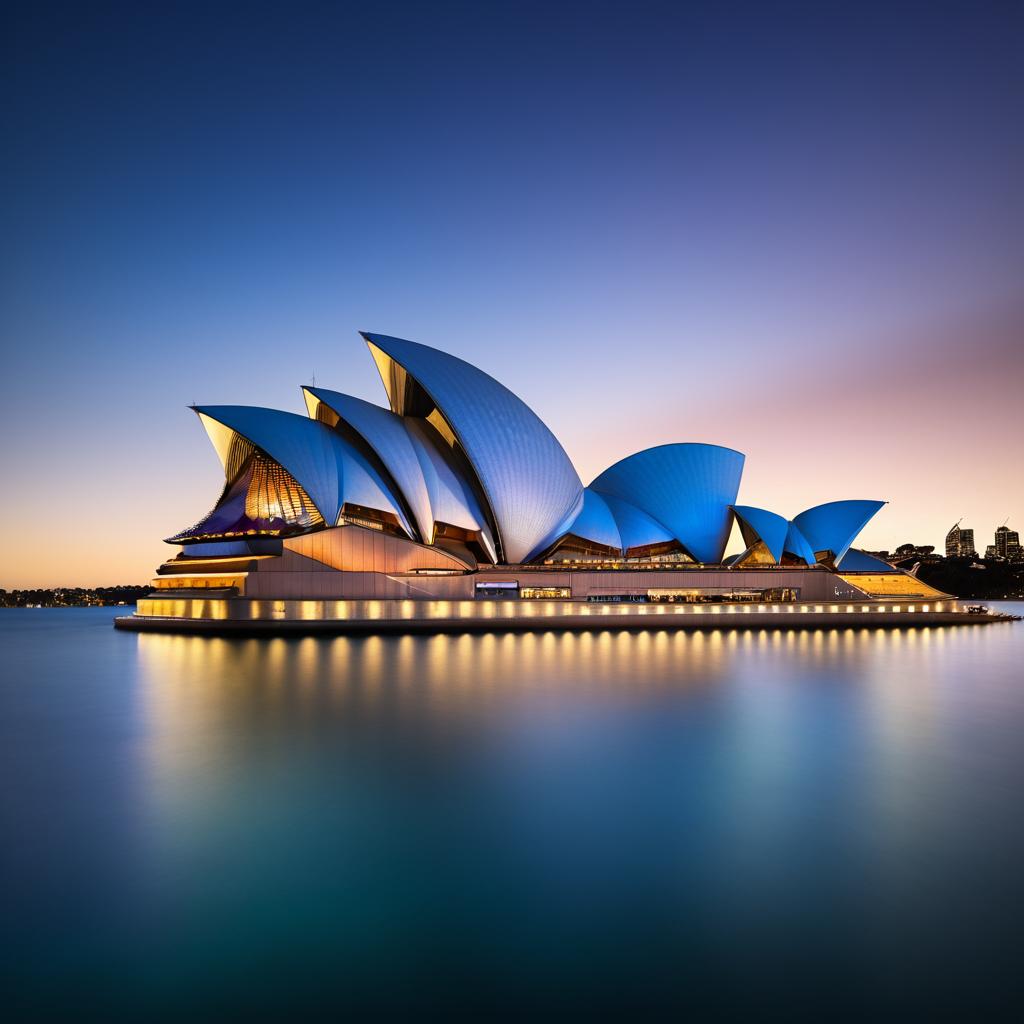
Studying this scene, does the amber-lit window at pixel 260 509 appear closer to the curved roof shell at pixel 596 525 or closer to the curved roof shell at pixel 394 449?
the curved roof shell at pixel 394 449

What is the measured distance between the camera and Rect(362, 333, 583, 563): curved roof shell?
1299 inches

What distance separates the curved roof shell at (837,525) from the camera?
1725 inches

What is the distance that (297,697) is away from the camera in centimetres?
1380

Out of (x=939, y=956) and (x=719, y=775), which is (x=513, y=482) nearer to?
(x=719, y=775)

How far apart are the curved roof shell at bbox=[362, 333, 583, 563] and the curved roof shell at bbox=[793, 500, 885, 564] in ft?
63.1

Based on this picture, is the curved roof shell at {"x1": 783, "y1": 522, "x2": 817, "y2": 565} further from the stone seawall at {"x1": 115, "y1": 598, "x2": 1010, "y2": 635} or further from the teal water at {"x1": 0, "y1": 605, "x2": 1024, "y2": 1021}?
the teal water at {"x1": 0, "y1": 605, "x2": 1024, "y2": 1021}

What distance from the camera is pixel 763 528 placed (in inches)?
1614

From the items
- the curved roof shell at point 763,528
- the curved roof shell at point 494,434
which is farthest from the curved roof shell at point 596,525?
the curved roof shell at point 763,528

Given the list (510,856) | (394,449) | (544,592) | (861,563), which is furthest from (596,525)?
(510,856)

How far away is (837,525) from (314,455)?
1379 inches

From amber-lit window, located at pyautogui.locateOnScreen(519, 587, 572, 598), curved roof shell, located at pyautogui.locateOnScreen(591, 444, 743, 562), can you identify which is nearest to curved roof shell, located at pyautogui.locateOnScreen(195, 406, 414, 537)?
amber-lit window, located at pyautogui.locateOnScreen(519, 587, 572, 598)

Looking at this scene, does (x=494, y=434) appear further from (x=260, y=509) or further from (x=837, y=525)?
(x=837, y=525)

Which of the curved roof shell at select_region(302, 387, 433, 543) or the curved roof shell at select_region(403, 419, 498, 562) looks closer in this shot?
the curved roof shell at select_region(302, 387, 433, 543)

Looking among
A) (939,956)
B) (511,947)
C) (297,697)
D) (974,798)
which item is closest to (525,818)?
(511,947)
